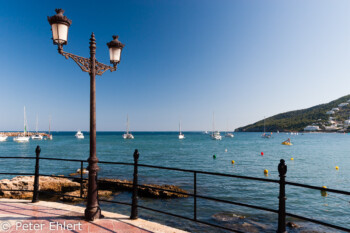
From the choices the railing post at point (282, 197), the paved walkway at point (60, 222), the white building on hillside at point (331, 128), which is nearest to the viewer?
the railing post at point (282, 197)

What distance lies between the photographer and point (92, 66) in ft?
17.6

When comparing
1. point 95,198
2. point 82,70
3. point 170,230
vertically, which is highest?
point 82,70

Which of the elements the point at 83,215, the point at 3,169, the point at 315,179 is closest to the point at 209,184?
the point at 315,179

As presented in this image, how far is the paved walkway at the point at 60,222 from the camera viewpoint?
450 cm

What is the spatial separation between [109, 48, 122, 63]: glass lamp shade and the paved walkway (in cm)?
391

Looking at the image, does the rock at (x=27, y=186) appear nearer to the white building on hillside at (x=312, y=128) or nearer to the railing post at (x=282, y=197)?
the railing post at (x=282, y=197)

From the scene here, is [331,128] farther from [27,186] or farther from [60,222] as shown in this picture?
[60,222]

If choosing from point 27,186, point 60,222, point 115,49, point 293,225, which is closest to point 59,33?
point 115,49

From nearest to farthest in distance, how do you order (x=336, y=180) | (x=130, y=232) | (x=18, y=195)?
(x=130, y=232) → (x=18, y=195) → (x=336, y=180)

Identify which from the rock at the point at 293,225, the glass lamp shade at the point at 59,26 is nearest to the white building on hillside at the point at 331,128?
the rock at the point at 293,225

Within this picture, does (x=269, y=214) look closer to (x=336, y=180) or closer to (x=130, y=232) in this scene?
(x=130, y=232)

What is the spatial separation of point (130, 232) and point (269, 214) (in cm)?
1064

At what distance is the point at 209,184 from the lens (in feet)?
62.4

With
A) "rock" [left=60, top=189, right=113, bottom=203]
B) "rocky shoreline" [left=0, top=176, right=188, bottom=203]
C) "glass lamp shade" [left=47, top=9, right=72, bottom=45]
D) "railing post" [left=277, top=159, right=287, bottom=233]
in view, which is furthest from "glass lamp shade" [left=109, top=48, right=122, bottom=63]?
"rock" [left=60, top=189, right=113, bottom=203]
